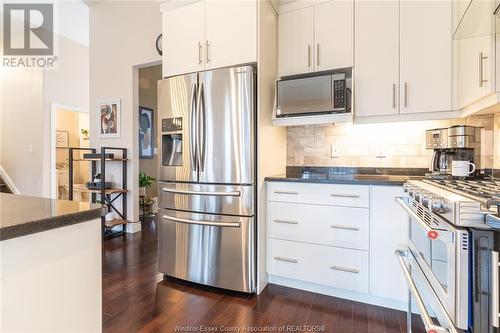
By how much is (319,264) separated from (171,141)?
163 centimetres

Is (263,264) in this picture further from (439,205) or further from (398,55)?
(398,55)

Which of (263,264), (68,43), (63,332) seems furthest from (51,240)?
(68,43)

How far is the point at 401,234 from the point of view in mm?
1833

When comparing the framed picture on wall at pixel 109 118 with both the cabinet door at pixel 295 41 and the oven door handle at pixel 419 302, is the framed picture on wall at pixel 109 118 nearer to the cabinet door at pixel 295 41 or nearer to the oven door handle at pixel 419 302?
the cabinet door at pixel 295 41

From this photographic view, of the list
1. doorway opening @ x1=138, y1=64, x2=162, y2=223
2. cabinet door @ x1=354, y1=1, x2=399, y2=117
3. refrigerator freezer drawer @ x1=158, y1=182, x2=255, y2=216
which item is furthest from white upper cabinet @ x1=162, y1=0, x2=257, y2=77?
doorway opening @ x1=138, y1=64, x2=162, y2=223

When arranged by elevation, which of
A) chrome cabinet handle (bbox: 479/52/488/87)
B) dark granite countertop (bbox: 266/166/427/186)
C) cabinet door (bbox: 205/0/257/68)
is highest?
cabinet door (bbox: 205/0/257/68)

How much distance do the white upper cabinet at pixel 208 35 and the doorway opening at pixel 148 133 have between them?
108 inches

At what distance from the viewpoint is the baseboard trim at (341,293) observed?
190cm

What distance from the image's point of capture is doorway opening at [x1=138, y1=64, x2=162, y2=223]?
16.3 feet

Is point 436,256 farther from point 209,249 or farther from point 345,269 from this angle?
Answer: point 209,249

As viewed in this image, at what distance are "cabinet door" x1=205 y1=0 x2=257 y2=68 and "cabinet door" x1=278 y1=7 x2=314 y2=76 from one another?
1.49 feet

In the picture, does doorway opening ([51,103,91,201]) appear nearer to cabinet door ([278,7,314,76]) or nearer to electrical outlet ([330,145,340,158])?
cabinet door ([278,7,314,76])

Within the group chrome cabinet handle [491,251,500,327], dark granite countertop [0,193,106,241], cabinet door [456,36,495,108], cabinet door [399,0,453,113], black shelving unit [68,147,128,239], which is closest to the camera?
dark granite countertop [0,193,106,241]

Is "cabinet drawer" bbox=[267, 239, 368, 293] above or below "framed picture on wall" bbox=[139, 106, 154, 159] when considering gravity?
below
